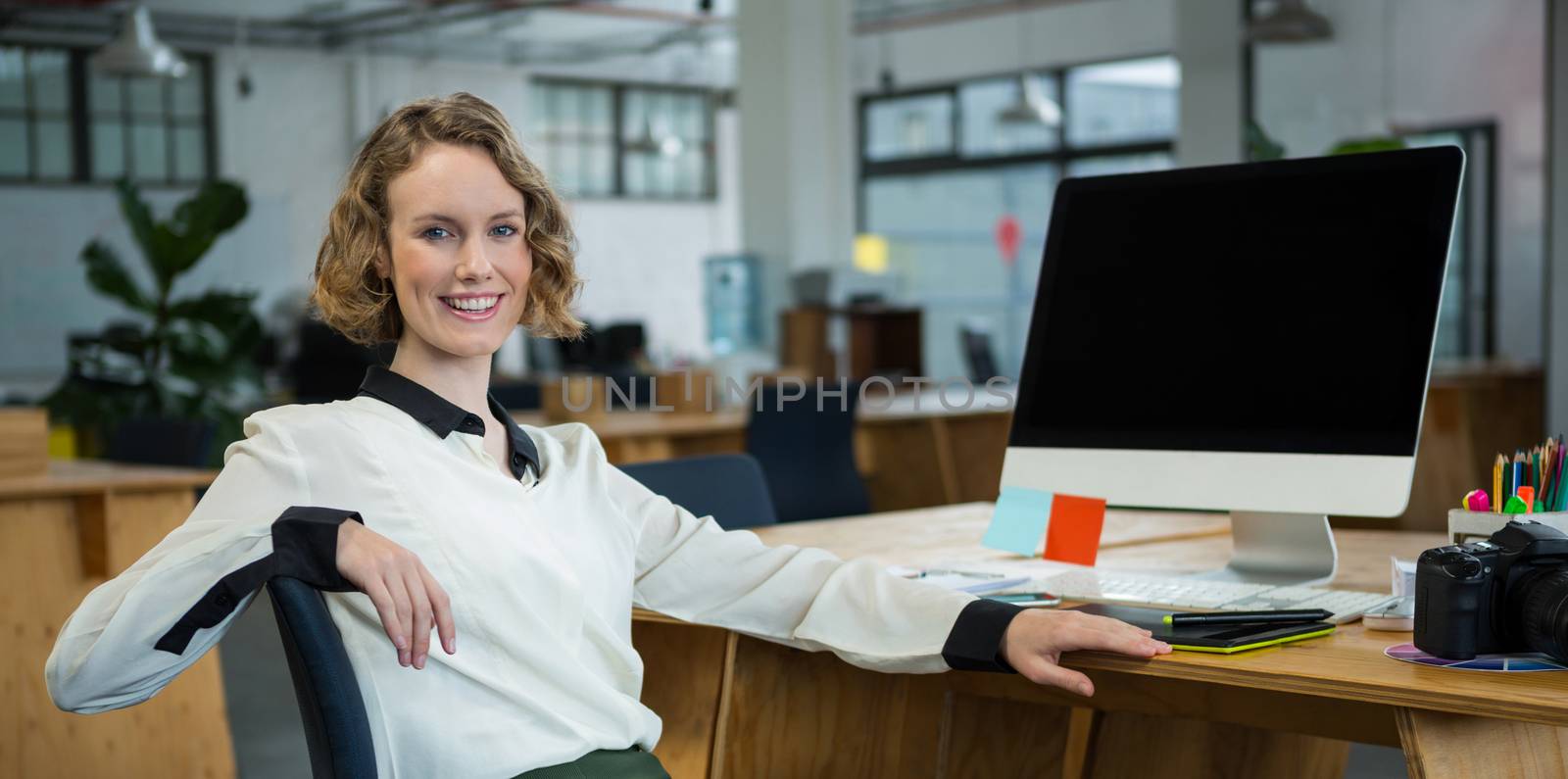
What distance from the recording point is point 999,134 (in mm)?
13195

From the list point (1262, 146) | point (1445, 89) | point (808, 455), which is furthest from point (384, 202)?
point (1445, 89)

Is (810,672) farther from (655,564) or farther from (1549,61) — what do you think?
(1549,61)

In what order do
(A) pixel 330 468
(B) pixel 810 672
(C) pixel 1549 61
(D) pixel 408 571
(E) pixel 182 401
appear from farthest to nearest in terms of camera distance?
(E) pixel 182 401
(C) pixel 1549 61
(B) pixel 810 672
(A) pixel 330 468
(D) pixel 408 571

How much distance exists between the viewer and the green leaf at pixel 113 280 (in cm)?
627

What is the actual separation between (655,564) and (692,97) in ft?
50.4

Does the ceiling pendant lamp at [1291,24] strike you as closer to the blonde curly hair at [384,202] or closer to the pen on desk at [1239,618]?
the pen on desk at [1239,618]

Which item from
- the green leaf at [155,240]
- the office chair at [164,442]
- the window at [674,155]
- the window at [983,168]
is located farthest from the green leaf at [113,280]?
the window at [674,155]

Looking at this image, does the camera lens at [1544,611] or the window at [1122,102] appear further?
the window at [1122,102]

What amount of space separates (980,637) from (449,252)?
69 centimetres

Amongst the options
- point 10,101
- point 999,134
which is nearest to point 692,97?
point 999,134

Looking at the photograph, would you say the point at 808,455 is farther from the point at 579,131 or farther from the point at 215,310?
the point at 579,131

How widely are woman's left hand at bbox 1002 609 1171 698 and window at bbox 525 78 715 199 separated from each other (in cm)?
1393

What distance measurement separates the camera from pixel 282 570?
1313mm

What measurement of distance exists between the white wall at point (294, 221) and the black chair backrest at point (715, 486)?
8882 millimetres
